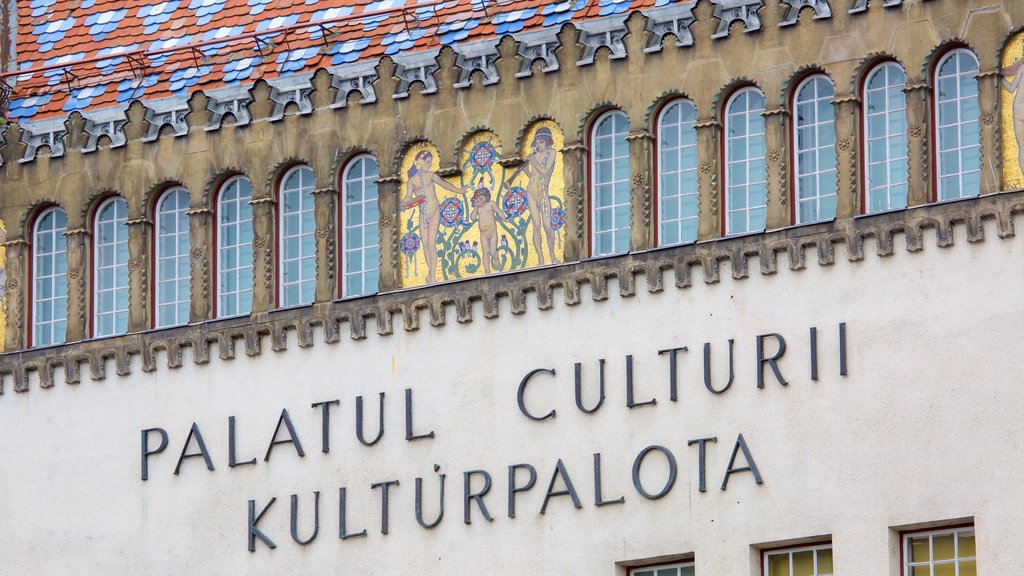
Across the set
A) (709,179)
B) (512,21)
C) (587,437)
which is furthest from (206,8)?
(587,437)

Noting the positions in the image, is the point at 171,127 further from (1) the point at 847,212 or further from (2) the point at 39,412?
(1) the point at 847,212

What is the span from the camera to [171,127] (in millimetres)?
48219

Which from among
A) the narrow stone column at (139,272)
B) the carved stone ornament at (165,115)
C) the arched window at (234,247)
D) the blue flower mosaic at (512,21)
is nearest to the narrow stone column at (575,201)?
the blue flower mosaic at (512,21)

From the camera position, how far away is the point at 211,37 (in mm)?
50469

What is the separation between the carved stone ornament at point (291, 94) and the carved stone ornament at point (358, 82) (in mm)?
398

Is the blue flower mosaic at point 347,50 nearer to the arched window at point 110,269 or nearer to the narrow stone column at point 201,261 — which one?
the narrow stone column at point 201,261

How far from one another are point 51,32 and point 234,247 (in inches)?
247

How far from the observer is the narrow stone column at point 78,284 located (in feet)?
158

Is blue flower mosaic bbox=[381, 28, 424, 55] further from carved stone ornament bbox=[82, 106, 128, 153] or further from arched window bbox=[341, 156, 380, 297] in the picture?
carved stone ornament bbox=[82, 106, 128, 153]

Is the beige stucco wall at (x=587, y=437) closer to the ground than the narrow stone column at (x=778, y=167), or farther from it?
closer to the ground

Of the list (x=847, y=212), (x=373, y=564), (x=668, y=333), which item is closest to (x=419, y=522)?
(x=373, y=564)

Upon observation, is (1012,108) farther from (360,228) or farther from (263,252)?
(263,252)

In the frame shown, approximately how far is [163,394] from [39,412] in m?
1.97

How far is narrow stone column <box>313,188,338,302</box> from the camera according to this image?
46.6 meters
